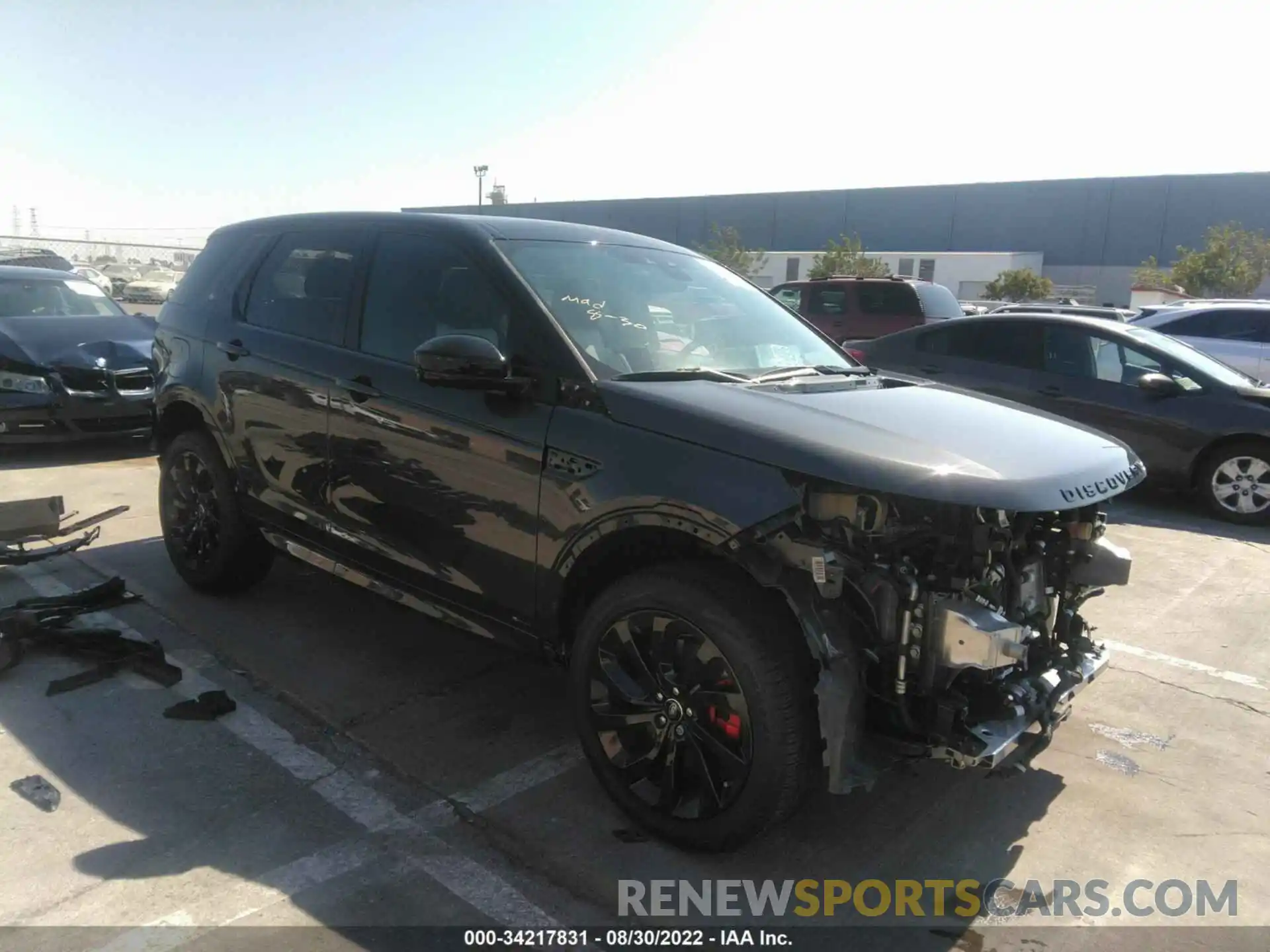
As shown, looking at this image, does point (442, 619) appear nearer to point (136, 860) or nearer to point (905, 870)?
point (136, 860)

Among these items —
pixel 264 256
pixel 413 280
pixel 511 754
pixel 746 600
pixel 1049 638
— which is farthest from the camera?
pixel 264 256

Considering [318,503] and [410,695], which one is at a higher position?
[318,503]

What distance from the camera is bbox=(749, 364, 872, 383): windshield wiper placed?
344 centimetres

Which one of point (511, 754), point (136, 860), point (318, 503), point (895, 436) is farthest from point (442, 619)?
point (895, 436)

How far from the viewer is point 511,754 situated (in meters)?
3.55

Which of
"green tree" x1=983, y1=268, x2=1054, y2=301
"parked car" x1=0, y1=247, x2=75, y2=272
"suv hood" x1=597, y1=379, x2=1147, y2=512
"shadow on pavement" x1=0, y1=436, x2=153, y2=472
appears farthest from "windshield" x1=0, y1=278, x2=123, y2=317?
"green tree" x1=983, y1=268, x2=1054, y2=301

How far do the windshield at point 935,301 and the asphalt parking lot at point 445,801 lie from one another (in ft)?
29.7

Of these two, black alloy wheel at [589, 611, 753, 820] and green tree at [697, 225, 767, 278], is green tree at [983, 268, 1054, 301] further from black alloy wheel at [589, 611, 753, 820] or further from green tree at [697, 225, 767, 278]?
black alloy wheel at [589, 611, 753, 820]

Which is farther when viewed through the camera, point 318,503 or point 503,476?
point 318,503

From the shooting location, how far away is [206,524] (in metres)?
4.83

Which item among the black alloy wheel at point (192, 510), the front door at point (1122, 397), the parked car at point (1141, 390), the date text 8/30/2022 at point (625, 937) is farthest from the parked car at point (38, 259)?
the date text 8/30/2022 at point (625, 937)

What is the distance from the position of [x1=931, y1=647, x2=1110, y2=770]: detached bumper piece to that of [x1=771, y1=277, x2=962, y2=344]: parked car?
10.2 metres

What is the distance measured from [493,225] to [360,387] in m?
0.85

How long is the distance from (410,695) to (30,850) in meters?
1.44
